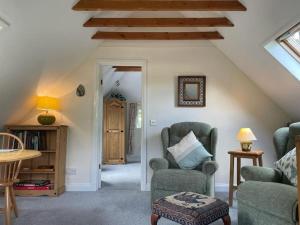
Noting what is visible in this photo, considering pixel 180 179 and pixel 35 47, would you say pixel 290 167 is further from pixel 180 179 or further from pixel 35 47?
pixel 35 47

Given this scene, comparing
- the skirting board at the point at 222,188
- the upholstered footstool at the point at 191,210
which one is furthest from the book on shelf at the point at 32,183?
the skirting board at the point at 222,188

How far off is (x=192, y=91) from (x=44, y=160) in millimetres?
2574

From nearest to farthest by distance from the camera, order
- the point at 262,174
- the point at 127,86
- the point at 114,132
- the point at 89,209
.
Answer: the point at 262,174 < the point at 89,209 < the point at 114,132 < the point at 127,86

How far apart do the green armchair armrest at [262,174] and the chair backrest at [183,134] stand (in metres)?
0.95

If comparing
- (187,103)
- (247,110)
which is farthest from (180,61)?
(247,110)

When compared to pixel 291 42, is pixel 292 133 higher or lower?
lower

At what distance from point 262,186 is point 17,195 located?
3.21m

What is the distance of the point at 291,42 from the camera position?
296 centimetres

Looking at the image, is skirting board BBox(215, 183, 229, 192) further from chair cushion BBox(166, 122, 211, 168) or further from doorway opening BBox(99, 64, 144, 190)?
doorway opening BBox(99, 64, 144, 190)

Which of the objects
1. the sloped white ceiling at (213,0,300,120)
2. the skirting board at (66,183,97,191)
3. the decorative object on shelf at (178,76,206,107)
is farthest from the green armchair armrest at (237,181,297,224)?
the skirting board at (66,183,97,191)

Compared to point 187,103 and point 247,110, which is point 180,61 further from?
point 247,110

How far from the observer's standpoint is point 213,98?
4035 mm

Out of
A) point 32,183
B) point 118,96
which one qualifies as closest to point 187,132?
point 32,183

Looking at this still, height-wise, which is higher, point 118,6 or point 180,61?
point 118,6
